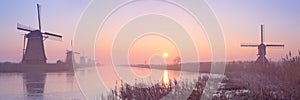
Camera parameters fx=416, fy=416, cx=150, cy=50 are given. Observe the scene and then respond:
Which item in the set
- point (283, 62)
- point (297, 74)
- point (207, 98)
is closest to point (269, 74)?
point (283, 62)

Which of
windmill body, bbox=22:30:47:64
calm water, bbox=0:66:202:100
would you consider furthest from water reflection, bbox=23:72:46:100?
windmill body, bbox=22:30:47:64

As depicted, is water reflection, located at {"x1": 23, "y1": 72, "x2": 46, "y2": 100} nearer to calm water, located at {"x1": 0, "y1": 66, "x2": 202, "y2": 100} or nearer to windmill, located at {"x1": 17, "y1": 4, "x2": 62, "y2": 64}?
calm water, located at {"x1": 0, "y1": 66, "x2": 202, "y2": 100}

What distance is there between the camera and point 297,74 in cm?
1331

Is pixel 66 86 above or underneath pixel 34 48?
underneath

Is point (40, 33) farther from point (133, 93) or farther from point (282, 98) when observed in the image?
point (282, 98)

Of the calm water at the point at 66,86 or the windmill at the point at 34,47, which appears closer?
the calm water at the point at 66,86

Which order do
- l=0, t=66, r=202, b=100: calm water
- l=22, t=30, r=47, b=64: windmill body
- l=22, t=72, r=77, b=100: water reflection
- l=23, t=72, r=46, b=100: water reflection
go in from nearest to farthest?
l=22, t=72, r=77, b=100: water reflection, l=0, t=66, r=202, b=100: calm water, l=23, t=72, r=46, b=100: water reflection, l=22, t=30, r=47, b=64: windmill body

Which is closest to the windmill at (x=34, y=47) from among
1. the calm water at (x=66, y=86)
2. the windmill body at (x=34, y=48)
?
the windmill body at (x=34, y=48)

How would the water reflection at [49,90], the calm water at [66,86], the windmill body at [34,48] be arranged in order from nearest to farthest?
the water reflection at [49,90] → the calm water at [66,86] → the windmill body at [34,48]

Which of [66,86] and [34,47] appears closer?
[66,86]

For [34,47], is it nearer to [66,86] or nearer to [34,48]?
[34,48]

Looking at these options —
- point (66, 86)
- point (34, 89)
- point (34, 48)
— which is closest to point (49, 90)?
point (34, 89)

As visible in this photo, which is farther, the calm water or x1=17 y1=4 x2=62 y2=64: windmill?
x1=17 y1=4 x2=62 y2=64: windmill

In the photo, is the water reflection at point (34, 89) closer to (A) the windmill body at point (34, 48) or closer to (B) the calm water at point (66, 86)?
(B) the calm water at point (66, 86)
